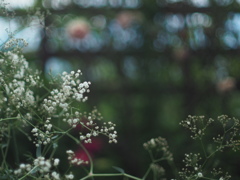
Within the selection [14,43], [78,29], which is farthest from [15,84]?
[78,29]

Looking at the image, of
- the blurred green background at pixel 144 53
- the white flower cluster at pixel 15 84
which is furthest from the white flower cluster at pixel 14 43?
the blurred green background at pixel 144 53

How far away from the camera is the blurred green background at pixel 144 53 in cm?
208

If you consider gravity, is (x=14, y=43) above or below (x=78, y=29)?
below

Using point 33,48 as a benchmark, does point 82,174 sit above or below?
below

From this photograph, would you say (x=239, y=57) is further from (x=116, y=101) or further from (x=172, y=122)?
(x=116, y=101)

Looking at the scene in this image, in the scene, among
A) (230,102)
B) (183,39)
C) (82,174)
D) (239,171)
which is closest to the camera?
(239,171)

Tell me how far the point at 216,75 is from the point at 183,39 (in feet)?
0.88

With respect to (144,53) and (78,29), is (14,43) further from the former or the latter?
(144,53)

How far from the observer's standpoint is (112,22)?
7.32ft

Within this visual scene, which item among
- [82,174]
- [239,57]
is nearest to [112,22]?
[239,57]

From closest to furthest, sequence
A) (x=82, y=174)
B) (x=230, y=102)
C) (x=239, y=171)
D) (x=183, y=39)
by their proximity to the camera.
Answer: (x=239, y=171), (x=82, y=174), (x=230, y=102), (x=183, y=39)

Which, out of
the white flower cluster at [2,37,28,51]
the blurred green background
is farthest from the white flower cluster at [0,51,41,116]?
the blurred green background

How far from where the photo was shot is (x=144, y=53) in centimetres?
218

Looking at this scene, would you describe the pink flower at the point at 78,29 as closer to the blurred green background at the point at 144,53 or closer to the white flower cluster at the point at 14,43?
the blurred green background at the point at 144,53
